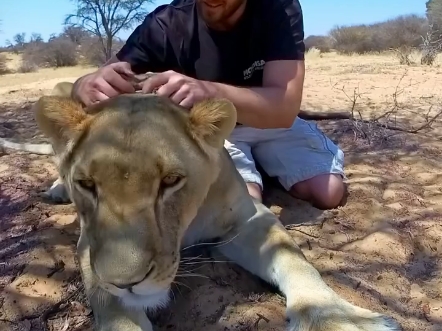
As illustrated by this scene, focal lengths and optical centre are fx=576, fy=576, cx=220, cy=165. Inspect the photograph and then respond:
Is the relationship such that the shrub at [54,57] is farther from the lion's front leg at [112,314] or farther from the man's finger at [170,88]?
the lion's front leg at [112,314]

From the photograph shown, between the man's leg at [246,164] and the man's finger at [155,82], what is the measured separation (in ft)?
2.95

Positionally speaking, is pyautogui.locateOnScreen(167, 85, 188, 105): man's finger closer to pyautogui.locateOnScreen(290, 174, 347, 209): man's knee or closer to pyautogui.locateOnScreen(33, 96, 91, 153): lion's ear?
pyautogui.locateOnScreen(33, 96, 91, 153): lion's ear

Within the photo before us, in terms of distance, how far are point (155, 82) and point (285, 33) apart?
89cm

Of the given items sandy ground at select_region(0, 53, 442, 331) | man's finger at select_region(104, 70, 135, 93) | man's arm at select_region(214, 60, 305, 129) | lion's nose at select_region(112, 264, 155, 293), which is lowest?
sandy ground at select_region(0, 53, 442, 331)

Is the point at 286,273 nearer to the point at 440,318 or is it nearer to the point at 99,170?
the point at 440,318

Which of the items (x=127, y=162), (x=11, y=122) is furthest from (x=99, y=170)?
(x=11, y=122)

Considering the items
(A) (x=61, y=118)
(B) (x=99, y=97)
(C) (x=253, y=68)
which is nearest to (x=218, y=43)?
(C) (x=253, y=68)

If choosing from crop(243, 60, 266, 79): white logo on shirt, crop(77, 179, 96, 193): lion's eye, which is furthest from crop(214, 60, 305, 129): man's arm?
crop(77, 179, 96, 193): lion's eye

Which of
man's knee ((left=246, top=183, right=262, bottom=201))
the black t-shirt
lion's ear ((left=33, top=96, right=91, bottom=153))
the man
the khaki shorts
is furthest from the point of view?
the khaki shorts

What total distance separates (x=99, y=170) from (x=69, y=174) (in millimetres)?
247

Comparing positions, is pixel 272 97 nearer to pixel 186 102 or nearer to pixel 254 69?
pixel 254 69

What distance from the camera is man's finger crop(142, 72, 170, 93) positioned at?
2.27 meters

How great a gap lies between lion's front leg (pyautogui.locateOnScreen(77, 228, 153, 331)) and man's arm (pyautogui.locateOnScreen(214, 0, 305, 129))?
3.30 feet

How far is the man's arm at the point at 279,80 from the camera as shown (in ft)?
8.48
